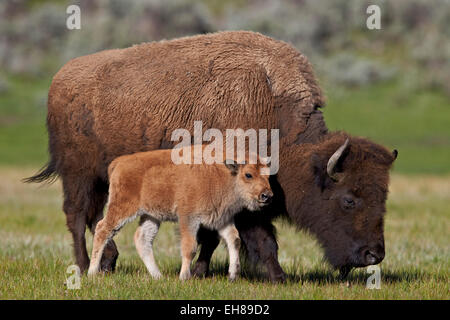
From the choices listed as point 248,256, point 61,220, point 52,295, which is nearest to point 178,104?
point 248,256

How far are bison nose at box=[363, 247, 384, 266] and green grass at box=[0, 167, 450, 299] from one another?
325mm

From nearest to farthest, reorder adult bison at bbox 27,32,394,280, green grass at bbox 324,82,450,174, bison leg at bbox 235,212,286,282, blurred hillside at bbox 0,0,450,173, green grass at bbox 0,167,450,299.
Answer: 1. green grass at bbox 0,167,450,299
2. bison leg at bbox 235,212,286,282
3. adult bison at bbox 27,32,394,280
4. green grass at bbox 324,82,450,174
5. blurred hillside at bbox 0,0,450,173

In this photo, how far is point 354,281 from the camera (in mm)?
8859

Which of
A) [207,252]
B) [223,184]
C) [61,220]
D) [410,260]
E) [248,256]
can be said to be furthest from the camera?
[61,220]

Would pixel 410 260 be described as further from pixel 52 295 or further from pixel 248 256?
pixel 52 295

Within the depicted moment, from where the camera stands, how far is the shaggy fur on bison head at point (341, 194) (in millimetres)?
7930

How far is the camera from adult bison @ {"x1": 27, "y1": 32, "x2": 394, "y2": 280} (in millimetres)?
8758

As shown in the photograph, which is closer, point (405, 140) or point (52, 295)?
point (52, 295)

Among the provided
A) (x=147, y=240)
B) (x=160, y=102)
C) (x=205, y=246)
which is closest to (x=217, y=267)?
(x=205, y=246)

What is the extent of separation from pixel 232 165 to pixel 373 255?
Result: 69.9 inches

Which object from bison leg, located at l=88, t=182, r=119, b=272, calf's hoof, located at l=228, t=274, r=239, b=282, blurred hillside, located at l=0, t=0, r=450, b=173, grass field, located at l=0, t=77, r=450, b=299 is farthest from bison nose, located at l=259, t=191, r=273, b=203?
blurred hillside, located at l=0, t=0, r=450, b=173

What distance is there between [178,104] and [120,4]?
4121 cm

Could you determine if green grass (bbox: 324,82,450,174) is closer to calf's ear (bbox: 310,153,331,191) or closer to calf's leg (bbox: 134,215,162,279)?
calf's ear (bbox: 310,153,331,191)

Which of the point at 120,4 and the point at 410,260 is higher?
the point at 120,4
